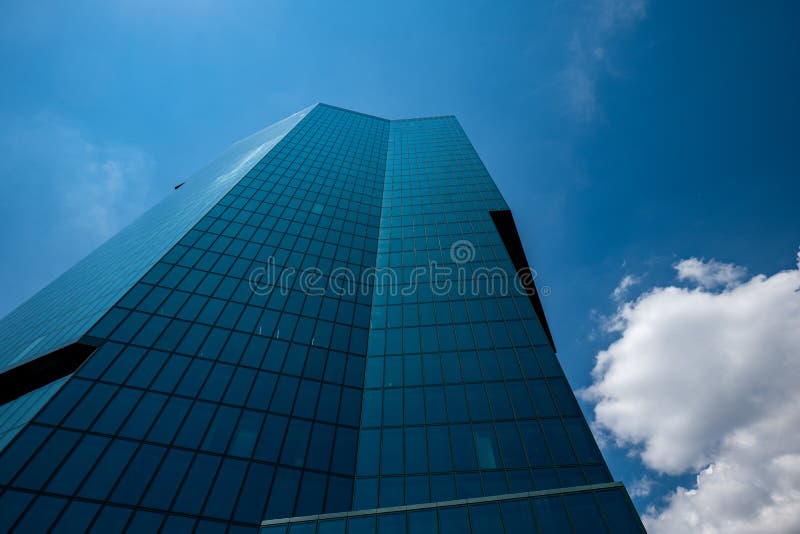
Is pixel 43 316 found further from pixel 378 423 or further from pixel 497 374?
pixel 497 374

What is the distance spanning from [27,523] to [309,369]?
50.6ft

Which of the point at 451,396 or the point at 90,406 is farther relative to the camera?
the point at 451,396

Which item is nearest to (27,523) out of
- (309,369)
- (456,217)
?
(309,369)

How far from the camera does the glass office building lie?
1827 cm

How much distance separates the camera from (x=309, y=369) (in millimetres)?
Answer: 28250

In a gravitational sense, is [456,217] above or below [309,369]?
above

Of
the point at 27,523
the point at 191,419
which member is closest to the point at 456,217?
the point at 191,419

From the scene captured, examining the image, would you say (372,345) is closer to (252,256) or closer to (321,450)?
(321,450)

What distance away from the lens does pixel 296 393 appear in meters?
26.4

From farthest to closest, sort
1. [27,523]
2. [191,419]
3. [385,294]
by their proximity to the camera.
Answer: [385,294]
[191,419]
[27,523]

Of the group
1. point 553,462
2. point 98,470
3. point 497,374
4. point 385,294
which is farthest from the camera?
point 385,294

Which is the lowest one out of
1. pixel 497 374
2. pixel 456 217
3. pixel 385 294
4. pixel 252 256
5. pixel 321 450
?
pixel 321 450

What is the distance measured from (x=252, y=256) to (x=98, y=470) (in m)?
21.1

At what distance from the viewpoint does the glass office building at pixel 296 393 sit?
18266 mm
